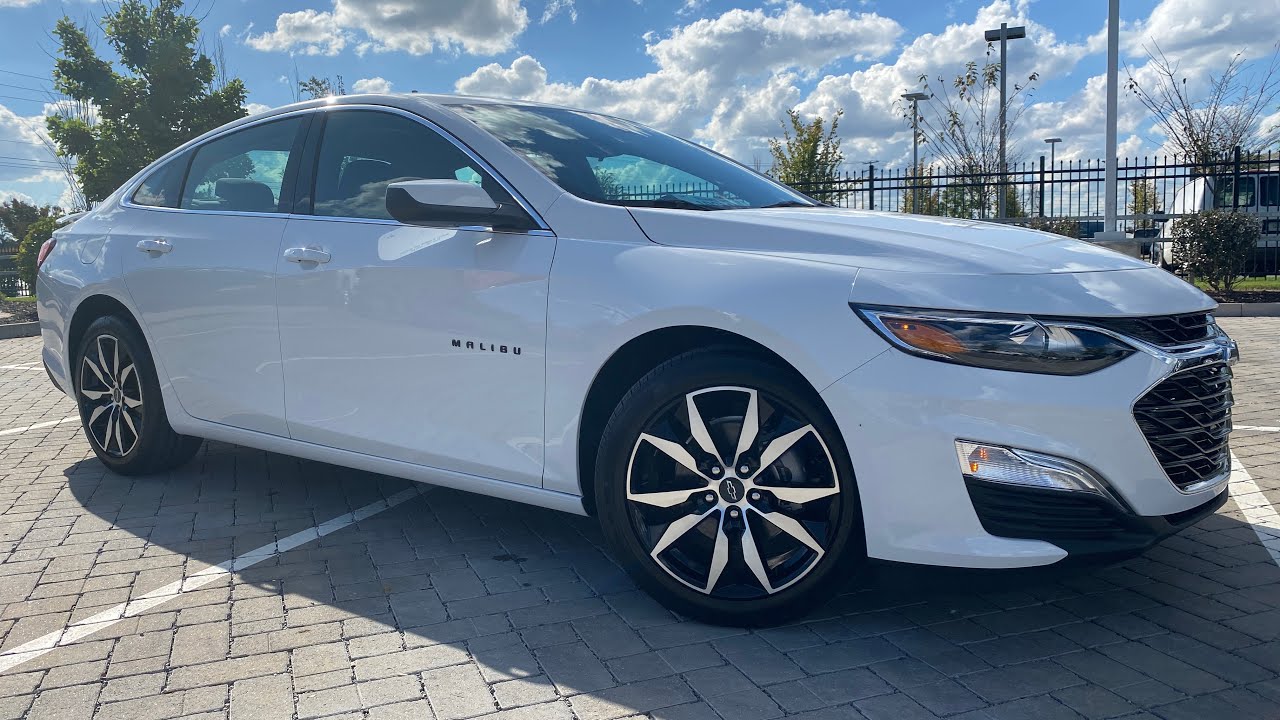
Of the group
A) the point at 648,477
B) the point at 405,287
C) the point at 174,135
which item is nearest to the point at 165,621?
the point at 405,287

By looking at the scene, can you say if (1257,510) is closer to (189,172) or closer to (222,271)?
(222,271)

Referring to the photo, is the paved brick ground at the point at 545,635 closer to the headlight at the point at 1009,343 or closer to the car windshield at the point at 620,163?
the headlight at the point at 1009,343

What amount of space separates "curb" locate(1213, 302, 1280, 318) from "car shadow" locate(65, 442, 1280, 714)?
1089cm

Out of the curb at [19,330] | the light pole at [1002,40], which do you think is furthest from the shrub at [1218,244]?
the curb at [19,330]

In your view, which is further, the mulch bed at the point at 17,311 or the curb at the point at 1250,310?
the mulch bed at the point at 17,311

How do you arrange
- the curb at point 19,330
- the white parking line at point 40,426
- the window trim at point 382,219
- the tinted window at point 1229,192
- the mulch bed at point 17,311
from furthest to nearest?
the tinted window at point 1229,192
the mulch bed at point 17,311
the curb at point 19,330
the white parking line at point 40,426
the window trim at point 382,219

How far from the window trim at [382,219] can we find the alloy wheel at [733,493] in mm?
864

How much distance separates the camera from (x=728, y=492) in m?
3.12

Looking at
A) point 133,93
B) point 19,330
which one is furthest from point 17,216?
point 19,330

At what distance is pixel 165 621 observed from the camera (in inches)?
132

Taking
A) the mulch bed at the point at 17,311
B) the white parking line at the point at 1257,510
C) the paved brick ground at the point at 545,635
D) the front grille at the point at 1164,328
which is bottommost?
the white parking line at the point at 1257,510

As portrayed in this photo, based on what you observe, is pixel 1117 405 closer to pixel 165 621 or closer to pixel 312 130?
pixel 165 621

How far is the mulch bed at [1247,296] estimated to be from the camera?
1518 cm

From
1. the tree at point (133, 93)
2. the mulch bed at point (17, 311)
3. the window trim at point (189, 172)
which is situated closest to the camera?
the window trim at point (189, 172)
